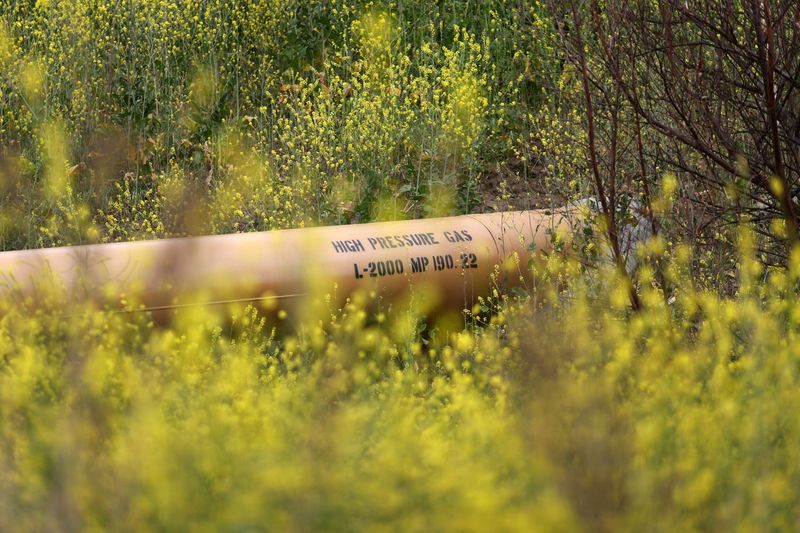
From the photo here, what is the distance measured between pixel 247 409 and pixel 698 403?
1181 mm

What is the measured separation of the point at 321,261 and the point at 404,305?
56 centimetres

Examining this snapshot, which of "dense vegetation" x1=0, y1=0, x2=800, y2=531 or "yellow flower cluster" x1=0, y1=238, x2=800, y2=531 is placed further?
"dense vegetation" x1=0, y1=0, x2=800, y2=531

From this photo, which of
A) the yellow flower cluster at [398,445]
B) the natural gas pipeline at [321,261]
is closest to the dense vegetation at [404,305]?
the yellow flower cluster at [398,445]

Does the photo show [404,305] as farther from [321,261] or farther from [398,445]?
[398,445]

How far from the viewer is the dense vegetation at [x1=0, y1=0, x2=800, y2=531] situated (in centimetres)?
202

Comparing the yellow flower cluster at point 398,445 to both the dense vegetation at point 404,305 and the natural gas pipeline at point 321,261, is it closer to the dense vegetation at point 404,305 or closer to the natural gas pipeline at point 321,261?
the dense vegetation at point 404,305

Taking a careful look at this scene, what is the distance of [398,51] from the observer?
31.1ft

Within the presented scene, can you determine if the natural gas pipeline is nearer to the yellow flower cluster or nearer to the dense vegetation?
the dense vegetation

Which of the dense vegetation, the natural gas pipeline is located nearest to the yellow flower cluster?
the dense vegetation

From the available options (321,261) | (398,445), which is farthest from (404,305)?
(398,445)

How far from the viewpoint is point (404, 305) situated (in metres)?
5.84

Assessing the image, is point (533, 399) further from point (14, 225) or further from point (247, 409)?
point (14, 225)

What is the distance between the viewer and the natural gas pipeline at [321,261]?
5168mm

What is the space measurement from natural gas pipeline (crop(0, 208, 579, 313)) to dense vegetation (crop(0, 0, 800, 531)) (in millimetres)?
142
